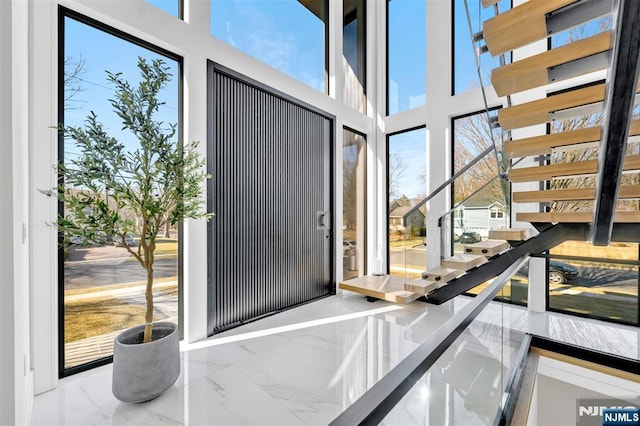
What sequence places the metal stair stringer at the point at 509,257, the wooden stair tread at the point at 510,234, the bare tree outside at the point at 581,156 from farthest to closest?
1. the wooden stair tread at the point at 510,234
2. the bare tree outside at the point at 581,156
3. the metal stair stringer at the point at 509,257

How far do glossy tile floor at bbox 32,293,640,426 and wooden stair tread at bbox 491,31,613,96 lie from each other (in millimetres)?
1526

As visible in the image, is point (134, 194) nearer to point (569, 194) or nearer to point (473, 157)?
point (569, 194)

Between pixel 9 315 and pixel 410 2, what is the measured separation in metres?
6.35

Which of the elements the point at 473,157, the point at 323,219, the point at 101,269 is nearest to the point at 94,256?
the point at 101,269

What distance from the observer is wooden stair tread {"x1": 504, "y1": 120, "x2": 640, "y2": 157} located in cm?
202

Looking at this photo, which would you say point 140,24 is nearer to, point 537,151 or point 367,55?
point 537,151

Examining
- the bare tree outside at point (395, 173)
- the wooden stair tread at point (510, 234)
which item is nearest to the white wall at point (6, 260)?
the wooden stair tread at point (510, 234)

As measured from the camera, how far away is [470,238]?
153 inches

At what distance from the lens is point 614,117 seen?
60.2 inches

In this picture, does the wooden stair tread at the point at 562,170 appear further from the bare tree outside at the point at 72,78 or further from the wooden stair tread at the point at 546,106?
the bare tree outside at the point at 72,78

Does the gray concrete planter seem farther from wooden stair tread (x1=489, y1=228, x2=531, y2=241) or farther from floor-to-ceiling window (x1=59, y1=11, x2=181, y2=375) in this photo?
wooden stair tread (x1=489, y1=228, x2=531, y2=241)

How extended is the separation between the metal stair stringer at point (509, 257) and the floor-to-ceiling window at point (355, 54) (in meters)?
3.35

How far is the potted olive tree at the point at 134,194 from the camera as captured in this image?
188 centimetres

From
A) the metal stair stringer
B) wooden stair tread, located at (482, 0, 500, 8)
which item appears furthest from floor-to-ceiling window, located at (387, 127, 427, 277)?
wooden stair tread, located at (482, 0, 500, 8)
